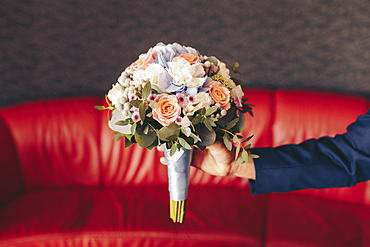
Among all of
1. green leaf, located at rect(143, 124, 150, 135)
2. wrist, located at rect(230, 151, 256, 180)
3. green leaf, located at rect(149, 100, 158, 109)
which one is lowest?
wrist, located at rect(230, 151, 256, 180)

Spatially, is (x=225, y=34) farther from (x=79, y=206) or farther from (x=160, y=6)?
(x=79, y=206)

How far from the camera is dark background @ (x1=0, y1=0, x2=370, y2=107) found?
170 centimetres

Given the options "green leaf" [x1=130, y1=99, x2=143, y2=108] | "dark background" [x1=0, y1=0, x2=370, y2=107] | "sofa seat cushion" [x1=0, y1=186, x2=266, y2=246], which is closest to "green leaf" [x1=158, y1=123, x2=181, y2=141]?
"green leaf" [x1=130, y1=99, x2=143, y2=108]

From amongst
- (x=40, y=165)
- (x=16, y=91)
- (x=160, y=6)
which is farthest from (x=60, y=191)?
(x=160, y=6)

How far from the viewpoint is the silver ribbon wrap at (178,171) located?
3.02ft

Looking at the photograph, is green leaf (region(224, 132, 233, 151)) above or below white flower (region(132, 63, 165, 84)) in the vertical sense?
below

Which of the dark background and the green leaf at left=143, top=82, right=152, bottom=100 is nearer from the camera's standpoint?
the green leaf at left=143, top=82, right=152, bottom=100

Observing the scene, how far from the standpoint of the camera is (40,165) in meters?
1.64

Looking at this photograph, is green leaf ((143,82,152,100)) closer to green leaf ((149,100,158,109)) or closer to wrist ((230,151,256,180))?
green leaf ((149,100,158,109))

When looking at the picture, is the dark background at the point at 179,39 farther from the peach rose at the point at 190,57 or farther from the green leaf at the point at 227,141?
the green leaf at the point at 227,141

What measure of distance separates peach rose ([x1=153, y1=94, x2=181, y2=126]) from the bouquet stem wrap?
0.21m

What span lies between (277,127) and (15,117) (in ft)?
5.87

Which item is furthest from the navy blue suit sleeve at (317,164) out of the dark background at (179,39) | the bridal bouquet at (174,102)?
the dark background at (179,39)

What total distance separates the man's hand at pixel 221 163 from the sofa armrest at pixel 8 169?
116 centimetres
